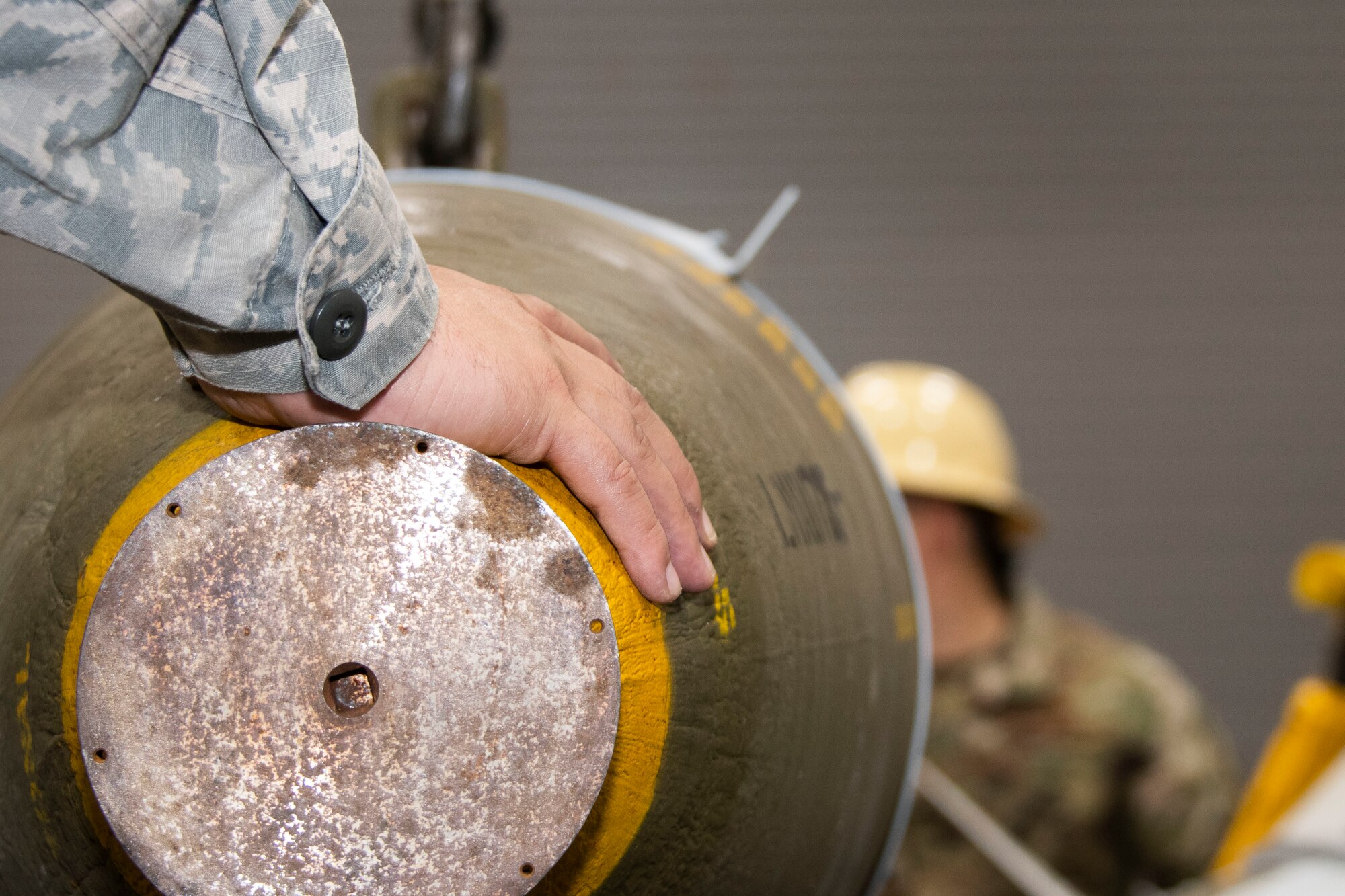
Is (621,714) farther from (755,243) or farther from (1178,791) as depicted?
(1178,791)

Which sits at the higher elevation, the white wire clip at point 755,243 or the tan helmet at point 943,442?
the white wire clip at point 755,243

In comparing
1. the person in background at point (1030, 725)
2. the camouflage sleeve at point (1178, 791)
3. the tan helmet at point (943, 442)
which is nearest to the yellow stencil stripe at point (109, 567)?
the person in background at point (1030, 725)

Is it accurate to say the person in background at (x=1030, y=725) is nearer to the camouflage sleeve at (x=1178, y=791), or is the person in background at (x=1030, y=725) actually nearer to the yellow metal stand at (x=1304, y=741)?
the camouflage sleeve at (x=1178, y=791)

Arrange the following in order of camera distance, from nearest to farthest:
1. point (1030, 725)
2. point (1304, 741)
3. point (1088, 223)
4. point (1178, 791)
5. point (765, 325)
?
1. point (765, 325)
2. point (1304, 741)
3. point (1178, 791)
4. point (1030, 725)
5. point (1088, 223)

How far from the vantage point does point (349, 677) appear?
1.96ft

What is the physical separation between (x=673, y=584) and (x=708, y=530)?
5 cm

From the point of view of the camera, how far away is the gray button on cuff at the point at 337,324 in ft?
2.00

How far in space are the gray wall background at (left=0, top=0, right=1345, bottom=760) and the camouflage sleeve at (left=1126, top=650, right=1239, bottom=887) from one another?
4.97 feet

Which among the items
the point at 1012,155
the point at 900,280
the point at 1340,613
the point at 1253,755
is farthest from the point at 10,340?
the point at 1253,755

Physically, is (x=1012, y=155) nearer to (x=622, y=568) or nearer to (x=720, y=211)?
(x=720, y=211)

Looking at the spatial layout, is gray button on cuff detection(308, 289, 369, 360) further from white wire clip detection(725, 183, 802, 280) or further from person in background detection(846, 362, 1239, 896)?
person in background detection(846, 362, 1239, 896)

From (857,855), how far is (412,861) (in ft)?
1.28

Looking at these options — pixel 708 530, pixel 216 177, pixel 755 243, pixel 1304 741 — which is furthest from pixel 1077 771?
pixel 216 177

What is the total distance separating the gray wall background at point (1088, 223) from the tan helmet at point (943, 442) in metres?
1.14
